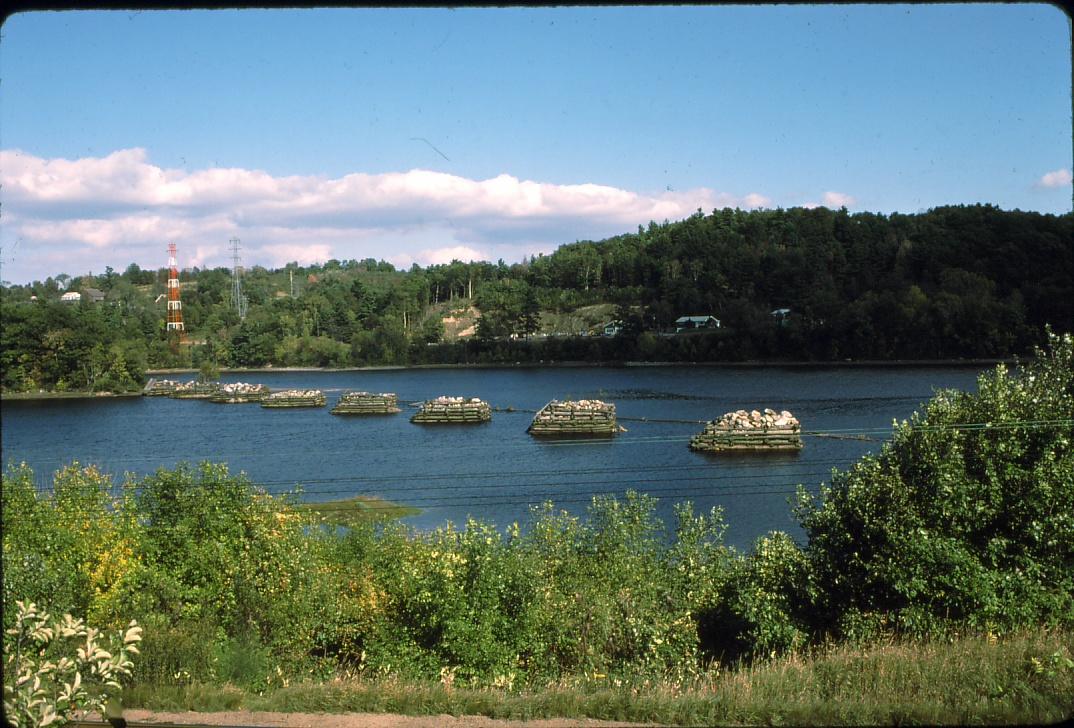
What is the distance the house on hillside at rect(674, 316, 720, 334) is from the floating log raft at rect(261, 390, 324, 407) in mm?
20254

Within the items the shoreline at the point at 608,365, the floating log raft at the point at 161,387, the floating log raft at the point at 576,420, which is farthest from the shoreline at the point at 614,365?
the floating log raft at the point at 576,420

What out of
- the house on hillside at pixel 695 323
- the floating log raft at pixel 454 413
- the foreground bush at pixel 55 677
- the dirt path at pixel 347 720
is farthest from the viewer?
the house on hillside at pixel 695 323

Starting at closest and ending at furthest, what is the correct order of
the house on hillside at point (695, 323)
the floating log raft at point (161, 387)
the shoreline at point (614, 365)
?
the shoreline at point (614, 365)
the floating log raft at point (161, 387)
the house on hillside at point (695, 323)

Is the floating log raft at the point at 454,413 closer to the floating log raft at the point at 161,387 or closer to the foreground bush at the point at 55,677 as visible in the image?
the floating log raft at the point at 161,387

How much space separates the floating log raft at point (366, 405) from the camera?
32594 mm

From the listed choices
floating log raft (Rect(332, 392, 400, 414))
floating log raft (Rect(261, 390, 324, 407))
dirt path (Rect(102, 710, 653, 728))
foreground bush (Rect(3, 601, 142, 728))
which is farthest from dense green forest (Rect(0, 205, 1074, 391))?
foreground bush (Rect(3, 601, 142, 728))

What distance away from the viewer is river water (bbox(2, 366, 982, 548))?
57.3 feet

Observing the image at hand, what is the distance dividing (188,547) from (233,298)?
43126 mm

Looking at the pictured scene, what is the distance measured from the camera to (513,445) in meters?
25.2

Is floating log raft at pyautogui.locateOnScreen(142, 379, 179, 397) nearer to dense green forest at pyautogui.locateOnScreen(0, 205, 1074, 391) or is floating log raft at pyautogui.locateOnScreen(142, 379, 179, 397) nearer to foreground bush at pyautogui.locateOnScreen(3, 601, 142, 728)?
dense green forest at pyautogui.locateOnScreen(0, 205, 1074, 391)

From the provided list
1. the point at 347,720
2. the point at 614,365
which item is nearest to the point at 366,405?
the point at 614,365

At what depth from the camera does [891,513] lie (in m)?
6.36

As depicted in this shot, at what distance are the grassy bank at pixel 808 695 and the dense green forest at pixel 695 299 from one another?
1875 centimetres

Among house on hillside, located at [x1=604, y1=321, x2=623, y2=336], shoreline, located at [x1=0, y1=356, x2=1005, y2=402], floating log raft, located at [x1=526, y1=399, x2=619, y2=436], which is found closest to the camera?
floating log raft, located at [x1=526, y1=399, x2=619, y2=436]
